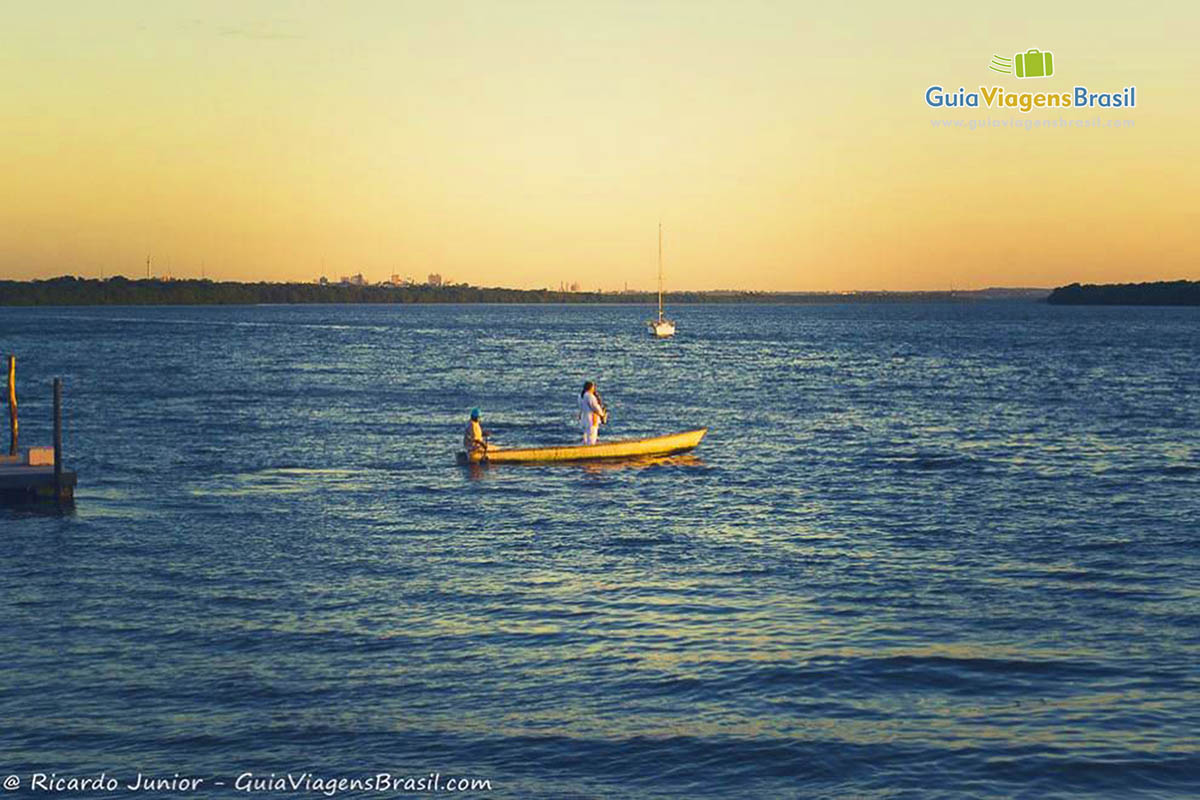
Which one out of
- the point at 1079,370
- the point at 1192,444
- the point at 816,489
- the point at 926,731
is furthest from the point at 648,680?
the point at 1079,370

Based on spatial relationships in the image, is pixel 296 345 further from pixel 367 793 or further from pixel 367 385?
pixel 367 793

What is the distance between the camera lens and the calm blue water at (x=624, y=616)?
15859 millimetres

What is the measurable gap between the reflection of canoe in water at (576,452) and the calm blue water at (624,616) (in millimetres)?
535

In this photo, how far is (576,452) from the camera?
134ft

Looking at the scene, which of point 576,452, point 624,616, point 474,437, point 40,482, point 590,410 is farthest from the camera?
point 590,410

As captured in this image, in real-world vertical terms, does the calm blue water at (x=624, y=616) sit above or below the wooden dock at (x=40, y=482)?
below

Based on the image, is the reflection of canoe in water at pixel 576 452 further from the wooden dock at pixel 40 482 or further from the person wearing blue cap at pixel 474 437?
the wooden dock at pixel 40 482

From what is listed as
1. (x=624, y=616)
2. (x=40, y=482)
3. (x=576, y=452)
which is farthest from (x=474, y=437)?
(x=624, y=616)

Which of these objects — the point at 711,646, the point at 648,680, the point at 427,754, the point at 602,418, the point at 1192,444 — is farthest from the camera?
the point at 1192,444

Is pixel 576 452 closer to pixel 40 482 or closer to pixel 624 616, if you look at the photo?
pixel 40 482

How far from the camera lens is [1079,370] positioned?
310 ft

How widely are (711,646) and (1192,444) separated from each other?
33.3 m

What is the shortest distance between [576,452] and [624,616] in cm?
1906

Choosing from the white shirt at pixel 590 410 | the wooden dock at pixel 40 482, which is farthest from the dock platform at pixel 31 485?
the white shirt at pixel 590 410
